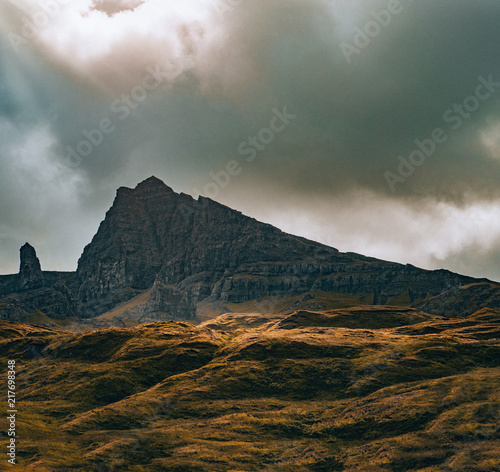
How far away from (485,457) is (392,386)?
61799 millimetres

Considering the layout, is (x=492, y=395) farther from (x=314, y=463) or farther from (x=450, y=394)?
(x=314, y=463)

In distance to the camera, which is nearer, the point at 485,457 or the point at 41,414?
the point at 485,457

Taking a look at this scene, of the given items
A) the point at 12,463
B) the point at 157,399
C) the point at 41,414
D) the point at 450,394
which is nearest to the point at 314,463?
the point at 450,394

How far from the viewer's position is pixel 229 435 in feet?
524

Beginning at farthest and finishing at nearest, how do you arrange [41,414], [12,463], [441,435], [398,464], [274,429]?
[41,414] → [274,429] → [441,435] → [398,464] → [12,463]

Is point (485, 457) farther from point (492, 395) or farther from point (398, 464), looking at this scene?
point (492, 395)

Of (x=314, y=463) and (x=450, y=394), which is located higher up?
(x=450, y=394)

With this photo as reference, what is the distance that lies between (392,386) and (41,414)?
5387 inches

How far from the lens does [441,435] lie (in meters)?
144

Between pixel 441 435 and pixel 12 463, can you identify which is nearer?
pixel 12 463

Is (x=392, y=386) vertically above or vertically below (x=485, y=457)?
above

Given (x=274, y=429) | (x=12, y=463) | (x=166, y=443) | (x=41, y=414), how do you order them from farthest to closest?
(x=41, y=414), (x=274, y=429), (x=166, y=443), (x=12, y=463)

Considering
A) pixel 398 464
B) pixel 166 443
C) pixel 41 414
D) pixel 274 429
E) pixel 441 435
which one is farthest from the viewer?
pixel 41 414

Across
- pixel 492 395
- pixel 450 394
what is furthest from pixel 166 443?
pixel 492 395
